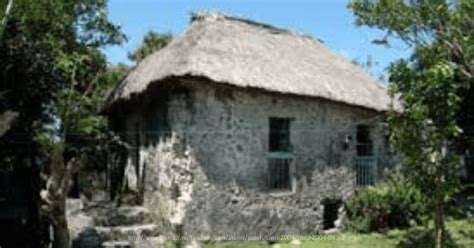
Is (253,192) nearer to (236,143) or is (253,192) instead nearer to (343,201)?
(236,143)

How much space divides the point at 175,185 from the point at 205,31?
12.5 ft

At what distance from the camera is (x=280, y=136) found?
18.0m

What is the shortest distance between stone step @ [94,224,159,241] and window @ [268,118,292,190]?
293 cm

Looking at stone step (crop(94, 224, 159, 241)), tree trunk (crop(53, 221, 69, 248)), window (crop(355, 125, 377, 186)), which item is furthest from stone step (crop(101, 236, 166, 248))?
window (crop(355, 125, 377, 186))

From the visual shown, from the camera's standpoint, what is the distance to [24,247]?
17.2 metres

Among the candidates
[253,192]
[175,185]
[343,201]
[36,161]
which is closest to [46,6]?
[36,161]

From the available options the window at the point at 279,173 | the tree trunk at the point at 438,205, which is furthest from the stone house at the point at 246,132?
the tree trunk at the point at 438,205

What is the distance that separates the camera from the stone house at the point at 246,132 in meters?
16.6

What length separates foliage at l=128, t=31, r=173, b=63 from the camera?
2714cm

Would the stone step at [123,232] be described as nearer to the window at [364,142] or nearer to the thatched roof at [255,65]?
the thatched roof at [255,65]

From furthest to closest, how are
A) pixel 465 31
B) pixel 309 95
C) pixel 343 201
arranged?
pixel 343 201 < pixel 309 95 < pixel 465 31

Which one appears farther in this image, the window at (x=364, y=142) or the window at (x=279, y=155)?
the window at (x=364, y=142)

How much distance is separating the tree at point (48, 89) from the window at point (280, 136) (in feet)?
12.8

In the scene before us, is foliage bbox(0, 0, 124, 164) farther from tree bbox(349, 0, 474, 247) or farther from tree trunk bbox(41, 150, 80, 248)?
tree bbox(349, 0, 474, 247)
